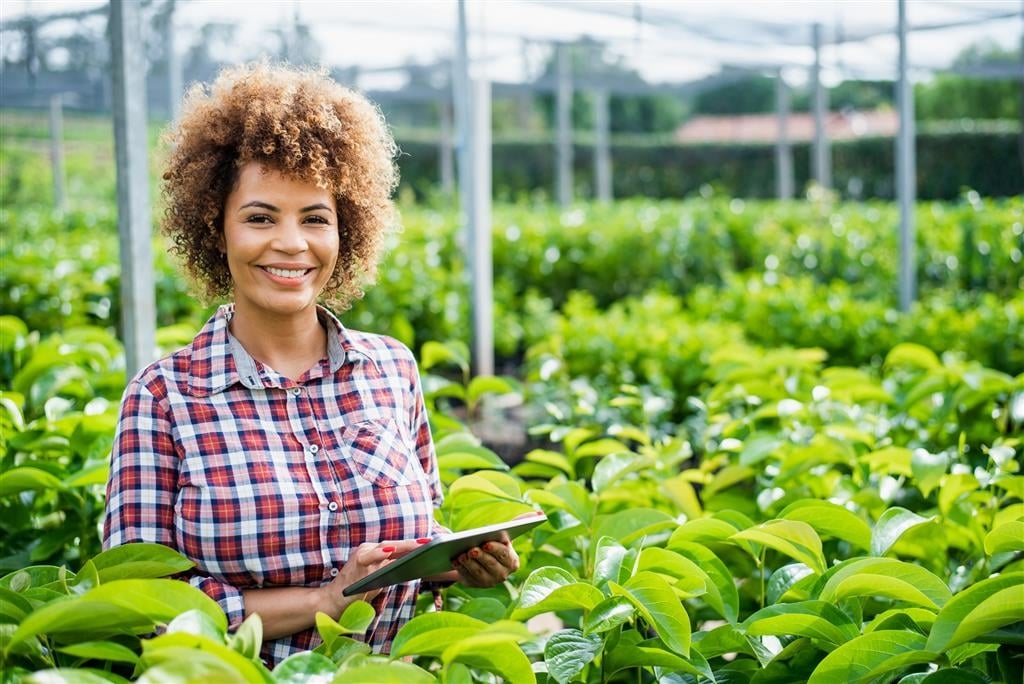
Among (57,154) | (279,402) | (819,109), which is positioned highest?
(57,154)

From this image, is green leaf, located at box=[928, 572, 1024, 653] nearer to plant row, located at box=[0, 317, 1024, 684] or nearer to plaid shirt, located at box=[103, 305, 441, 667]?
plant row, located at box=[0, 317, 1024, 684]

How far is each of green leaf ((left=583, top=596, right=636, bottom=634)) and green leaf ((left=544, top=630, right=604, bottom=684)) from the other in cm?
3

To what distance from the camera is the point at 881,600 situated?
2.11 m

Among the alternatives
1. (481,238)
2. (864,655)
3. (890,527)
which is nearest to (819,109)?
(481,238)

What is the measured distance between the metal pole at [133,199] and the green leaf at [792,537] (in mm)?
1665

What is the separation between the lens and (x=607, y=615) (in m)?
1.61

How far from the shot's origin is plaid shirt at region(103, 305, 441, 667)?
5.57 feet

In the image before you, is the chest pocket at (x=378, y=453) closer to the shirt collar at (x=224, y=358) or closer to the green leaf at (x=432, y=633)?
the shirt collar at (x=224, y=358)

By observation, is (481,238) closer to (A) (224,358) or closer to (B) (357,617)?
(A) (224,358)

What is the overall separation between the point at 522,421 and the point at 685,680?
2.80 meters

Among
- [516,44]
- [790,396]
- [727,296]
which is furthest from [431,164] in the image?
[790,396]

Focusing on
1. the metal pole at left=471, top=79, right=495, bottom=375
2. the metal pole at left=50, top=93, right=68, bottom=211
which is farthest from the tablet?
the metal pole at left=50, top=93, right=68, bottom=211

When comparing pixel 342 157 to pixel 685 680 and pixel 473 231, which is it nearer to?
pixel 685 680

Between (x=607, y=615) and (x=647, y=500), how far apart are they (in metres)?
0.91
